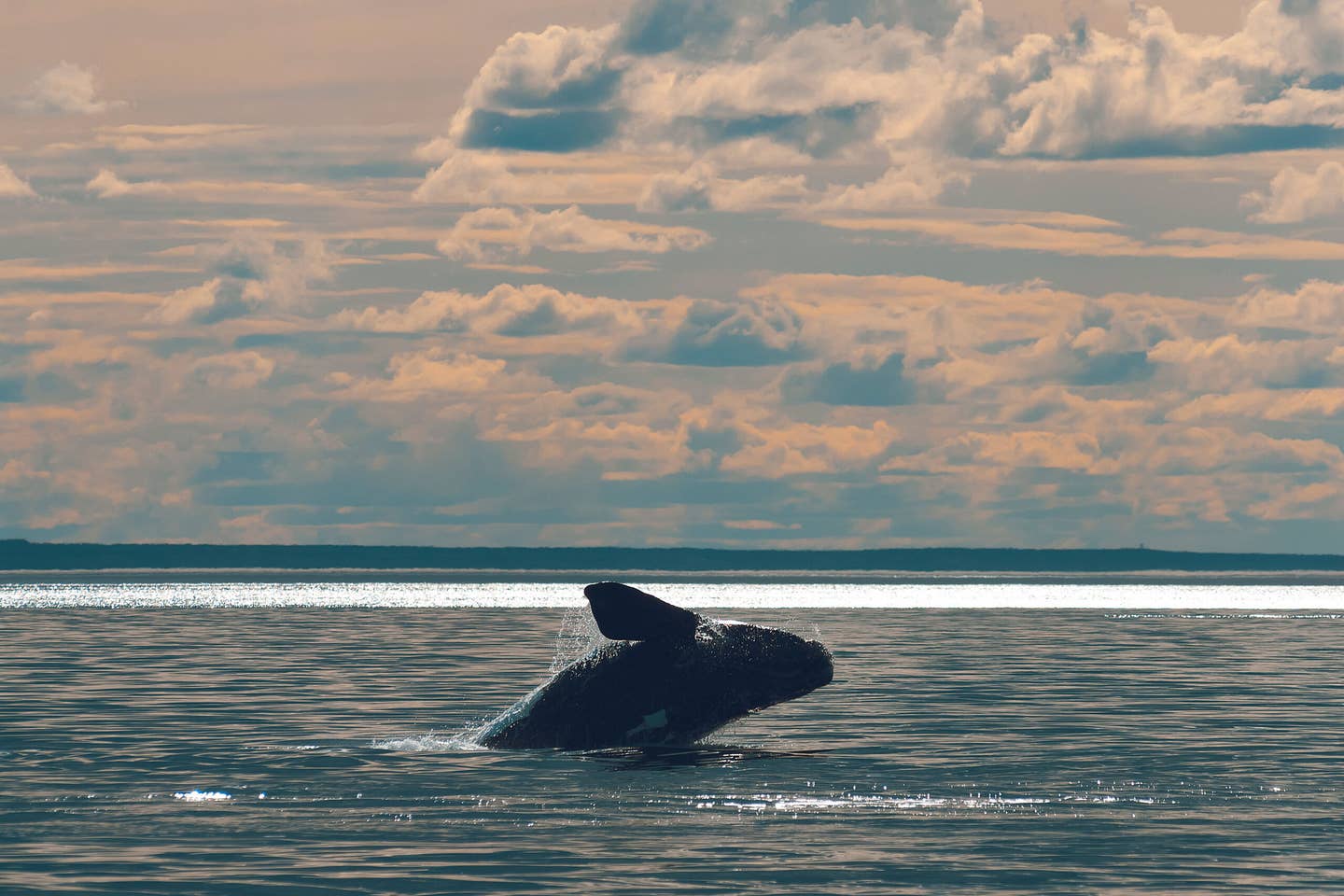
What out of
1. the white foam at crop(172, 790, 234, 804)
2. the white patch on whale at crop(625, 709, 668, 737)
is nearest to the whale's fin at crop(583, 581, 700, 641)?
the white patch on whale at crop(625, 709, 668, 737)

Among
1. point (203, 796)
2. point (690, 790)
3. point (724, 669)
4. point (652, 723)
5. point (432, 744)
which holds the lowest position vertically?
point (690, 790)

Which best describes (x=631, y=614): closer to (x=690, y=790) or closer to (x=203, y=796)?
(x=690, y=790)

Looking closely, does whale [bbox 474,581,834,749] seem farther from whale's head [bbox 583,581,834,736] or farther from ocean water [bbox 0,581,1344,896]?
ocean water [bbox 0,581,1344,896]

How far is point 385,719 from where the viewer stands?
32281mm

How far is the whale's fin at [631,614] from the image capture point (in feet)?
75.7

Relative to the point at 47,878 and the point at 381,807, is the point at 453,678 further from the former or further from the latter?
the point at 47,878

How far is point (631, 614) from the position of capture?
2356 centimetres

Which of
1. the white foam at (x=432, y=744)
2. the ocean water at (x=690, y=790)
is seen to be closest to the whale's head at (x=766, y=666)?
the ocean water at (x=690, y=790)

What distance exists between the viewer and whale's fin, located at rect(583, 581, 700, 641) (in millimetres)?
23062

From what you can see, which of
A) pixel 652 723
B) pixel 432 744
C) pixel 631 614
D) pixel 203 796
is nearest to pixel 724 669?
pixel 652 723

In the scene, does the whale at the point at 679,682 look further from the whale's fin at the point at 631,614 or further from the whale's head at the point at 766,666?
the whale's fin at the point at 631,614

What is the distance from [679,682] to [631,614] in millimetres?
2122

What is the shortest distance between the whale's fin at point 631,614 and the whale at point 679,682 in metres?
0.34

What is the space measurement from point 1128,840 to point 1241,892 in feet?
8.19
